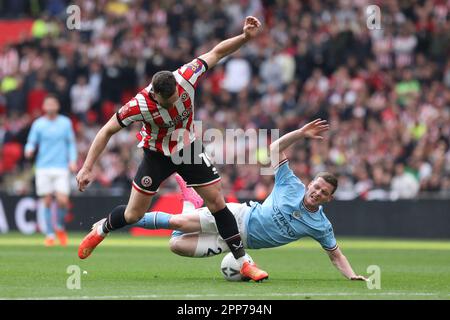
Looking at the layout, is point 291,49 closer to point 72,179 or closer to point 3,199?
point 72,179

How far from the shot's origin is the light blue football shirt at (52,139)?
18609 millimetres

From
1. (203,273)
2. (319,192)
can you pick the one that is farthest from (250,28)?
(203,273)

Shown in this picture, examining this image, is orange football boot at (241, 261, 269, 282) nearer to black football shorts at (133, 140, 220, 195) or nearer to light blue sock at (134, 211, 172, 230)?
black football shorts at (133, 140, 220, 195)

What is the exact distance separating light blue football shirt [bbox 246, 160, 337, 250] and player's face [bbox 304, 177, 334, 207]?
0.60 ft

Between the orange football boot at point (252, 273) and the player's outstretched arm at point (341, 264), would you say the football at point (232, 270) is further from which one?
the player's outstretched arm at point (341, 264)

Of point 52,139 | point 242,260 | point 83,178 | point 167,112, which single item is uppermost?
point 167,112

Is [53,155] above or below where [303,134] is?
below

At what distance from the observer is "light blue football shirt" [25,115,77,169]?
733 inches

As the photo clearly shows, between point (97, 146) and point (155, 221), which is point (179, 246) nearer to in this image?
point (155, 221)

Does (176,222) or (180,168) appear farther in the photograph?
(176,222)

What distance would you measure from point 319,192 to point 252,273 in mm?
1115

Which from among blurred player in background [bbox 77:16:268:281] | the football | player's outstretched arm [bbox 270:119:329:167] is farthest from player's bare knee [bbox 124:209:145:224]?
player's outstretched arm [bbox 270:119:329:167]

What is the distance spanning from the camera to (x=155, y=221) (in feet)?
39.4
